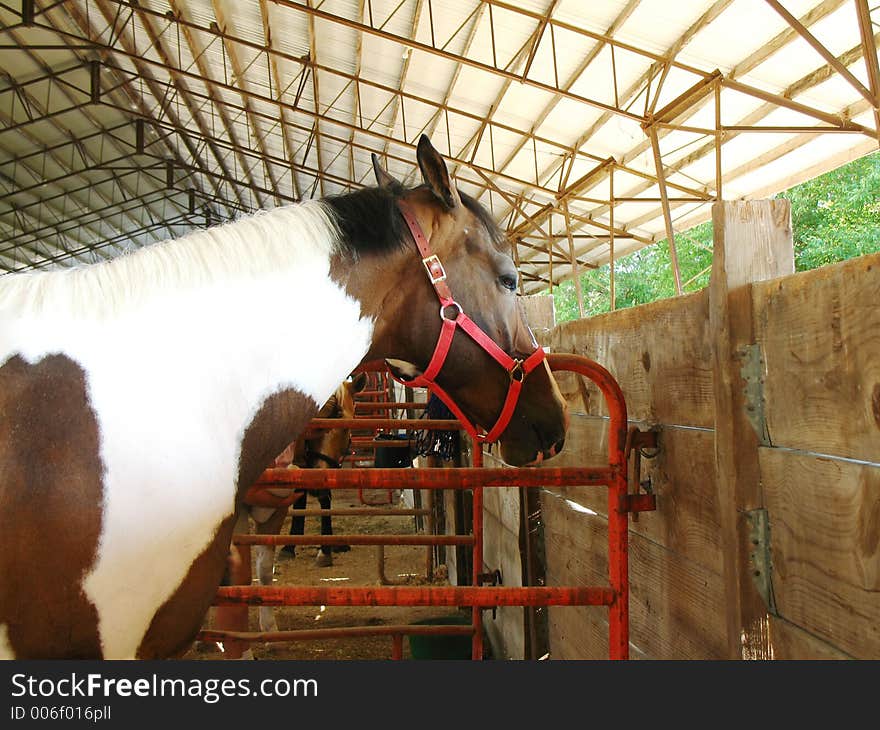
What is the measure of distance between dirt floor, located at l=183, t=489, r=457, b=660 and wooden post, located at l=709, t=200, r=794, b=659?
3238 millimetres

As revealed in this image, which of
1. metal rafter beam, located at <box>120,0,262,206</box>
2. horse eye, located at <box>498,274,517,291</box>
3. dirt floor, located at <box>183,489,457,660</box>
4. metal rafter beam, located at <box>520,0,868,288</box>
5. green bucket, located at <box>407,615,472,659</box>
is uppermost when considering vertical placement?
metal rafter beam, located at <box>120,0,262,206</box>

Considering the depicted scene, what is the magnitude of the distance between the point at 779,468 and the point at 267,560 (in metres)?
4.00

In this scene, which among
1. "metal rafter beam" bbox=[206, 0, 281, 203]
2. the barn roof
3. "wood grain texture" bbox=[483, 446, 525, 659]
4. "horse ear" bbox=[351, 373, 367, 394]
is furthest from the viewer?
"metal rafter beam" bbox=[206, 0, 281, 203]

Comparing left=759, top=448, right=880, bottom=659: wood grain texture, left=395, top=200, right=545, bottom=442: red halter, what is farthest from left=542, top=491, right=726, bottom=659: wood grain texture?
left=395, top=200, right=545, bottom=442: red halter

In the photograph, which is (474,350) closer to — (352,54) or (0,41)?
(352,54)

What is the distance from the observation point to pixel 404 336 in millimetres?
1783

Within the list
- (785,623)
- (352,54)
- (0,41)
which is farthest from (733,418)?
(0,41)

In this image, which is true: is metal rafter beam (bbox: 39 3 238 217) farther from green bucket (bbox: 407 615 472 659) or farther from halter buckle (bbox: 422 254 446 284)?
halter buckle (bbox: 422 254 446 284)

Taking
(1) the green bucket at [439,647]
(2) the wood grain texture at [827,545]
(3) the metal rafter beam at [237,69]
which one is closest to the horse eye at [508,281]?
(2) the wood grain texture at [827,545]

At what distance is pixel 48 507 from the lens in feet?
4.07

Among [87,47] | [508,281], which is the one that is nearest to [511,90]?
[87,47]

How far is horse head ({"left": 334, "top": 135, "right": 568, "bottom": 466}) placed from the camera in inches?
68.6

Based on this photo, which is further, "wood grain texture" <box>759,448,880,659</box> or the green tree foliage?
the green tree foliage

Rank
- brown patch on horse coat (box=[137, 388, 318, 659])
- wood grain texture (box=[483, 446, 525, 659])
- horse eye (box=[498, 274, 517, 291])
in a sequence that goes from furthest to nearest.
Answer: wood grain texture (box=[483, 446, 525, 659])
horse eye (box=[498, 274, 517, 291])
brown patch on horse coat (box=[137, 388, 318, 659])
